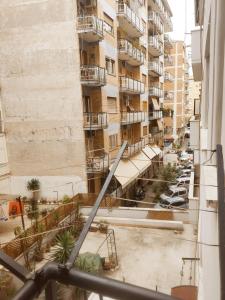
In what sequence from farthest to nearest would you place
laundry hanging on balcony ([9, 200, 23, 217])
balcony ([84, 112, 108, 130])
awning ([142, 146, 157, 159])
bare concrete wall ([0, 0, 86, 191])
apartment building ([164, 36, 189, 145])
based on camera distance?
1. apartment building ([164, 36, 189, 145])
2. awning ([142, 146, 157, 159])
3. balcony ([84, 112, 108, 130])
4. bare concrete wall ([0, 0, 86, 191])
5. laundry hanging on balcony ([9, 200, 23, 217])

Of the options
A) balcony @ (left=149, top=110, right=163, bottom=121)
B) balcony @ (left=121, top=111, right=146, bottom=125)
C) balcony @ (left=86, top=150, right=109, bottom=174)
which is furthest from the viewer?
balcony @ (left=149, top=110, right=163, bottom=121)

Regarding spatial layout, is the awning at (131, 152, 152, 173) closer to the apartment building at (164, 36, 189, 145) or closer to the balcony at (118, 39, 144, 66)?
the balcony at (118, 39, 144, 66)

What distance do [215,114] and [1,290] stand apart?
28.4 feet

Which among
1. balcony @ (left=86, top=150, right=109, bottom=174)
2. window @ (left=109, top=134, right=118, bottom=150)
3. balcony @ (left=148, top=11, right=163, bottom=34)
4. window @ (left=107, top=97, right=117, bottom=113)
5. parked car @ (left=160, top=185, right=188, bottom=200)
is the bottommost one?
parked car @ (left=160, top=185, right=188, bottom=200)

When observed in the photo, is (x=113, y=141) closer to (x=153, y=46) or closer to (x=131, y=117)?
(x=131, y=117)

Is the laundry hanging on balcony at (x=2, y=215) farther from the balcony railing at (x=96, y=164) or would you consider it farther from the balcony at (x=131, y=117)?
the balcony at (x=131, y=117)

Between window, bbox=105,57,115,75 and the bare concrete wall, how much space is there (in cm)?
378

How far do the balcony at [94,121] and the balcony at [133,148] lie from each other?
3.95 metres

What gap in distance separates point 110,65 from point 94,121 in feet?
17.3

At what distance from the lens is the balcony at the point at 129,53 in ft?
65.8

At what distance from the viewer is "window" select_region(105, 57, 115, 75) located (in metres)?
18.5

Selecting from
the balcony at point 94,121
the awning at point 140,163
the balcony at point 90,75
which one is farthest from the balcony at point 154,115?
the balcony at point 90,75

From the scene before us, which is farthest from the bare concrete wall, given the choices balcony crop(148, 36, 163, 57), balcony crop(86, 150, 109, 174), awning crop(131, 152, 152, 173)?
balcony crop(148, 36, 163, 57)

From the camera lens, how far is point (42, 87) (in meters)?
16.3
